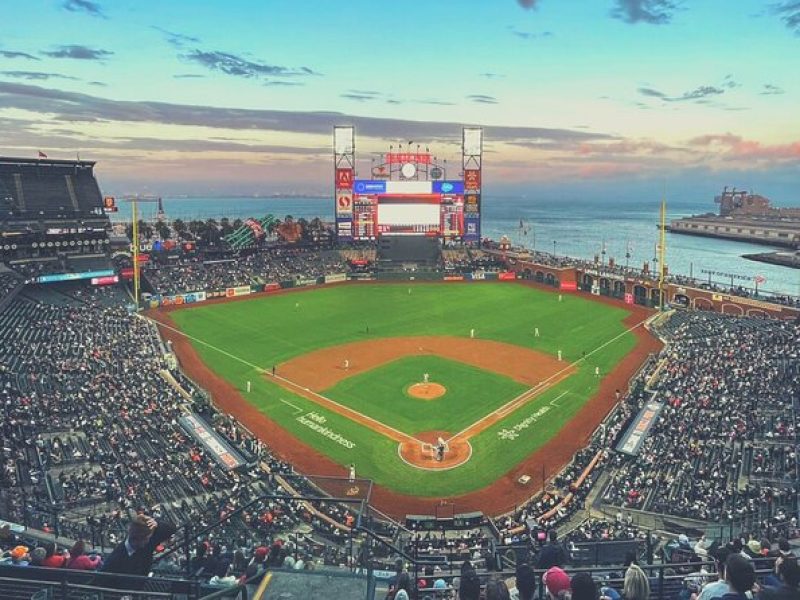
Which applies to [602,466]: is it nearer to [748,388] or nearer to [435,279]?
[748,388]

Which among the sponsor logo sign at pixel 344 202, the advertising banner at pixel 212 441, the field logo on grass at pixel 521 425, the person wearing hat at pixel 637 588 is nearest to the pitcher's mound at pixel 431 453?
the field logo on grass at pixel 521 425

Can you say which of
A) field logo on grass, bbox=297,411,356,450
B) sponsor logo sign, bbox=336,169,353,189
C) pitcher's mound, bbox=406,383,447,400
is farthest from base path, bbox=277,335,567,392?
sponsor logo sign, bbox=336,169,353,189

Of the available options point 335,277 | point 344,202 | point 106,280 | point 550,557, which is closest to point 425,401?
point 550,557

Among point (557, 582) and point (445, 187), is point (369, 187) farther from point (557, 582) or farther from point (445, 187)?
point (557, 582)

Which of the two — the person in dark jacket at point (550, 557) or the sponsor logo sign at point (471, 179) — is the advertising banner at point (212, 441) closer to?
the person in dark jacket at point (550, 557)

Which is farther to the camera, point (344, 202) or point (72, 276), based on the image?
point (344, 202)
